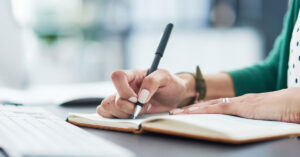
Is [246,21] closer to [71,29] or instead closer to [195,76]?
[71,29]

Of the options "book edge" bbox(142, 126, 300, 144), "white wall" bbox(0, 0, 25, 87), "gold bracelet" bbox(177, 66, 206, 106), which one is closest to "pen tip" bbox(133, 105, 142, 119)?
"book edge" bbox(142, 126, 300, 144)

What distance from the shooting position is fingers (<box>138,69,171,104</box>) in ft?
2.46

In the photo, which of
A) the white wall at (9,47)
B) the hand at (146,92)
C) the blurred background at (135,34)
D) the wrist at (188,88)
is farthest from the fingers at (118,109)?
the blurred background at (135,34)

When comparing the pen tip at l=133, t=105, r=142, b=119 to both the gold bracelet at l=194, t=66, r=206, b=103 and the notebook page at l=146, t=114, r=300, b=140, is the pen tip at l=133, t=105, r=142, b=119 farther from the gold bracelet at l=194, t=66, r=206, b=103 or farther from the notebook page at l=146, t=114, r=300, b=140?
the gold bracelet at l=194, t=66, r=206, b=103

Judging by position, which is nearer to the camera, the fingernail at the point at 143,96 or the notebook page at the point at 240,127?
the notebook page at the point at 240,127

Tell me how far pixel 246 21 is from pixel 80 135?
431 cm

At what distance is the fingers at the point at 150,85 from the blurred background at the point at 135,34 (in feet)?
12.0

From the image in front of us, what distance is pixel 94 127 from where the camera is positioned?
67 centimetres

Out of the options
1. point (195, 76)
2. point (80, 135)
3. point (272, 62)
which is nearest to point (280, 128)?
point (80, 135)

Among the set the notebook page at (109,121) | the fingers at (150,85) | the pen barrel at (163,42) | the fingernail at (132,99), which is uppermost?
the pen barrel at (163,42)

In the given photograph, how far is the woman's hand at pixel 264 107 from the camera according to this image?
646 mm

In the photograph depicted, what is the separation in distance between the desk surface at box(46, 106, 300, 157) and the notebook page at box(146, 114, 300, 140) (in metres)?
0.01

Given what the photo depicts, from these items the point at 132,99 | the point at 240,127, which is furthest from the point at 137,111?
the point at 240,127

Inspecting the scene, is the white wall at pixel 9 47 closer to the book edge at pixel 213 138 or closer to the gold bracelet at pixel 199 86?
the gold bracelet at pixel 199 86
